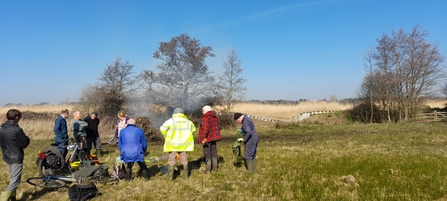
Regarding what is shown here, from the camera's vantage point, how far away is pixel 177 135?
7688mm

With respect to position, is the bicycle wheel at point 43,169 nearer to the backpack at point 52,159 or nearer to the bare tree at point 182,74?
the backpack at point 52,159

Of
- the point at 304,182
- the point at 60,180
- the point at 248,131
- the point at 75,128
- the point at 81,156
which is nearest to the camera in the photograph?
the point at 304,182

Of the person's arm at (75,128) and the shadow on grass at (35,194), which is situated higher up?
the person's arm at (75,128)

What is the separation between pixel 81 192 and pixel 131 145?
62.3 inches

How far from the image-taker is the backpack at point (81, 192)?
239 inches

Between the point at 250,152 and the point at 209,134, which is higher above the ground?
the point at 209,134

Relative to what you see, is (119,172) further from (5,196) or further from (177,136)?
(5,196)

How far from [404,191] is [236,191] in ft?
10.2

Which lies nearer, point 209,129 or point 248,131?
point 248,131

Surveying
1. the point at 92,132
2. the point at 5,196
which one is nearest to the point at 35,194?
the point at 5,196

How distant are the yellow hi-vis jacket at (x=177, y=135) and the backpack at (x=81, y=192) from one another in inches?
72.2

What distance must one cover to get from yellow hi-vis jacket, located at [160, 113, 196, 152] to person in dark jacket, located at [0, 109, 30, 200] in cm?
281

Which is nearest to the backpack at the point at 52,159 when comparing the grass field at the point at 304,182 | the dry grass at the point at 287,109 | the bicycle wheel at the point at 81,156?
the grass field at the point at 304,182

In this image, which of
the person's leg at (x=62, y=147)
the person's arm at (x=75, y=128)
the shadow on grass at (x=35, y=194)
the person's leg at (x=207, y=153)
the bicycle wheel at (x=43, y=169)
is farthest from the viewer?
the person's arm at (x=75, y=128)
